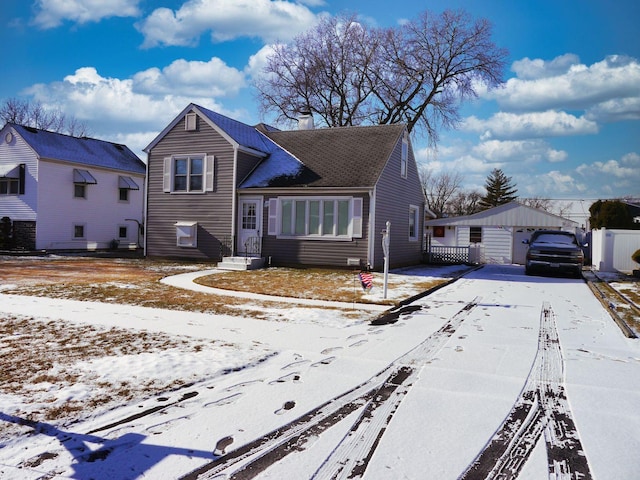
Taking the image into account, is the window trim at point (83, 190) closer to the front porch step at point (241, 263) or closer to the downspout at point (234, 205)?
the downspout at point (234, 205)

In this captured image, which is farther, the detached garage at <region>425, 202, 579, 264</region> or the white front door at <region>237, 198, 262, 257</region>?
the detached garage at <region>425, 202, 579, 264</region>

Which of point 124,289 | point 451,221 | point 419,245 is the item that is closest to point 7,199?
point 124,289

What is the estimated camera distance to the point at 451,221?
2748 cm

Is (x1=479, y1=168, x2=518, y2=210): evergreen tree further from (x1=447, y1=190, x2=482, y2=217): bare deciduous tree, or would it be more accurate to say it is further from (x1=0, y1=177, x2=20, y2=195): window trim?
(x1=0, y1=177, x2=20, y2=195): window trim

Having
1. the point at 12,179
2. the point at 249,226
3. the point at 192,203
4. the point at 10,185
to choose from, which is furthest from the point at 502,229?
the point at 10,185

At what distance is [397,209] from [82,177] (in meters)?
17.0

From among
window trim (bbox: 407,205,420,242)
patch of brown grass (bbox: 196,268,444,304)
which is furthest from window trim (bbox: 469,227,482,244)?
patch of brown grass (bbox: 196,268,444,304)

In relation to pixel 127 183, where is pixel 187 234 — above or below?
below

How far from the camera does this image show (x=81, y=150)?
26922 millimetres

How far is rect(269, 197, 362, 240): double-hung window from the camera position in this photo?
17250 millimetres

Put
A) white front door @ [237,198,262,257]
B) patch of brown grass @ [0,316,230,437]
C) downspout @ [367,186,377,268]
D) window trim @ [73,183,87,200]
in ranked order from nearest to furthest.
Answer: patch of brown grass @ [0,316,230,437] → downspout @ [367,186,377,268] → white front door @ [237,198,262,257] → window trim @ [73,183,87,200]

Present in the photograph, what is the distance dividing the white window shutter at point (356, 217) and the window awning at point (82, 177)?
1615 cm

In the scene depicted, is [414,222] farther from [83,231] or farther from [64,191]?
[64,191]

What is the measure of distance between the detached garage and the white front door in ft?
32.7
